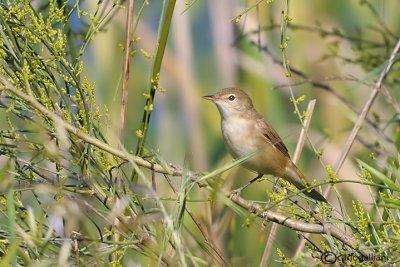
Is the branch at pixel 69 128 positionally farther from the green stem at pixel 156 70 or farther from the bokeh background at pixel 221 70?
the bokeh background at pixel 221 70

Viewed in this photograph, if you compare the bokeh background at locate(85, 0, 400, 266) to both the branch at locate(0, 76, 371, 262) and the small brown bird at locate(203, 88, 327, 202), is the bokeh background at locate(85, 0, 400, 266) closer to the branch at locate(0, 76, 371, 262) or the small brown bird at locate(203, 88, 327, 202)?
the small brown bird at locate(203, 88, 327, 202)

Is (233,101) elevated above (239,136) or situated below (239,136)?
above

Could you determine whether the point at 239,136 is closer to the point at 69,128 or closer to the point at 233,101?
the point at 233,101

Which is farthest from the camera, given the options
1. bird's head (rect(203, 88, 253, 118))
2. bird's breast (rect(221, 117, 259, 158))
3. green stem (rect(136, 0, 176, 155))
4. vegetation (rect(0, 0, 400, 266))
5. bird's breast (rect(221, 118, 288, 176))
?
bird's head (rect(203, 88, 253, 118))

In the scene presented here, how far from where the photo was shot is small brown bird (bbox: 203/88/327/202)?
8.46 feet

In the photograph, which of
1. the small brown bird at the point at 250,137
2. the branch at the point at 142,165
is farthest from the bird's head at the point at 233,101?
the branch at the point at 142,165

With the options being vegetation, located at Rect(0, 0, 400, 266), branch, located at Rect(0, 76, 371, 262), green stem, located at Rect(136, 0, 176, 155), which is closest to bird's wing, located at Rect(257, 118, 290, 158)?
vegetation, located at Rect(0, 0, 400, 266)

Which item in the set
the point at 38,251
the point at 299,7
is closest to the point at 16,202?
the point at 38,251

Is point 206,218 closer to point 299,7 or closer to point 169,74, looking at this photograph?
point 169,74

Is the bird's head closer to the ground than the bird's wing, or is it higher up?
higher up

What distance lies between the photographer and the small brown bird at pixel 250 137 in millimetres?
2580

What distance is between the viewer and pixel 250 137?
108 inches

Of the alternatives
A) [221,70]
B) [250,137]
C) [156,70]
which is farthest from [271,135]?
[156,70]

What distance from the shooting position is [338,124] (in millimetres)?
3811
